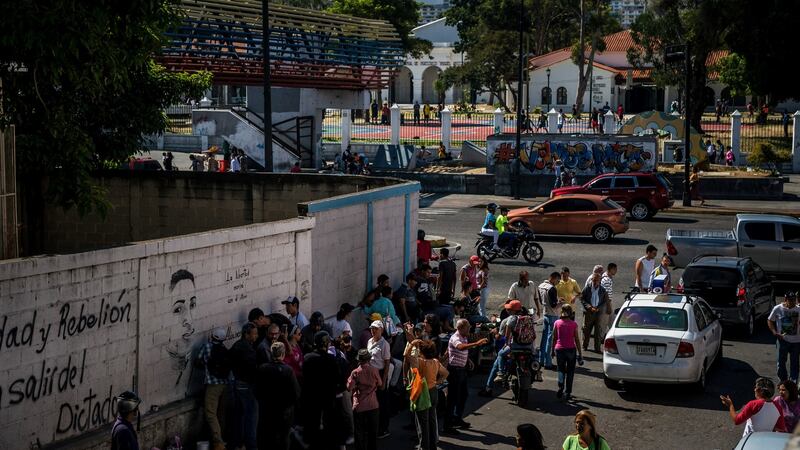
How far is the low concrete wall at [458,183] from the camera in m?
46.5

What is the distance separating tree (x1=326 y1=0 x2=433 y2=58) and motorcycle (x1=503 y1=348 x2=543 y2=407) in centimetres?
6707

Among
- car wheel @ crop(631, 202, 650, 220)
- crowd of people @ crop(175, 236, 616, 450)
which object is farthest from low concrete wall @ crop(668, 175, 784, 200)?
crowd of people @ crop(175, 236, 616, 450)

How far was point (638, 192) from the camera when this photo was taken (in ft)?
119

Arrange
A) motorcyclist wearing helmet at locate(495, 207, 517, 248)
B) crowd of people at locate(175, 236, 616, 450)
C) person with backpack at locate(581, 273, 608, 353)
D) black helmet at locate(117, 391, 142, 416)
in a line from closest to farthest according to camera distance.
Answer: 1. black helmet at locate(117, 391, 142, 416)
2. crowd of people at locate(175, 236, 616, 450)
3. person with backpack at locate(581, 273, 608, 353)
4. motorcyclist wearing helmet at locate(495, 207, 517, 248)

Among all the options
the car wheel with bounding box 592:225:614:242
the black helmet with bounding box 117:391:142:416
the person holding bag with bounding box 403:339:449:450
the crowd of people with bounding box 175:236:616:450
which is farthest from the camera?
the car wheel with bounding box 592:225:614:242

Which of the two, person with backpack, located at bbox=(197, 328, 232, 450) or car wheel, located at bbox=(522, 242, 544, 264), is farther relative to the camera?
car wheel, located at bbox=(522, 242, 544, 264)

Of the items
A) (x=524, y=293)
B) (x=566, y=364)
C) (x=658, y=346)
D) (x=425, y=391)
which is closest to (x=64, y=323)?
(x=425, y=391)

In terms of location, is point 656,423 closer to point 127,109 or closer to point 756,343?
point 756,343

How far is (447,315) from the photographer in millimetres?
17922

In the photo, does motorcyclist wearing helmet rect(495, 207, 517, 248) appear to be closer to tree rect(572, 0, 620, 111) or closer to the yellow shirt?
the yellow shirt

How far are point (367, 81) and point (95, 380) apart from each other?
36.6 metres

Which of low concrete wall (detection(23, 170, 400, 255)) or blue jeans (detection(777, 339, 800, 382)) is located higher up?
low concrete wall (detection(23, 170, 400, 255))

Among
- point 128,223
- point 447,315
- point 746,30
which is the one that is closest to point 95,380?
point 447,315

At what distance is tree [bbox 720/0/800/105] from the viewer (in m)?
51.9
